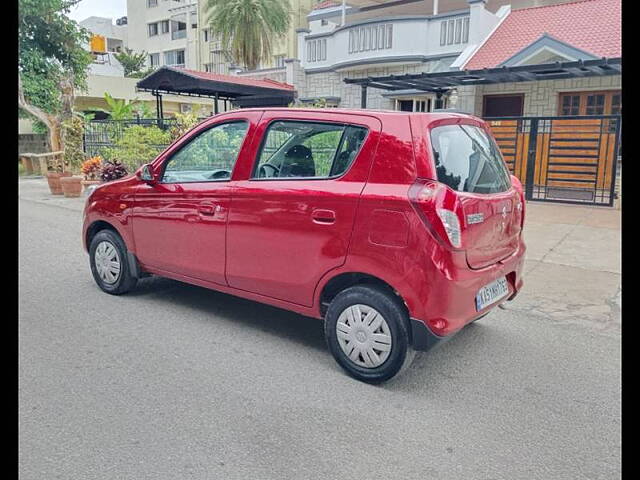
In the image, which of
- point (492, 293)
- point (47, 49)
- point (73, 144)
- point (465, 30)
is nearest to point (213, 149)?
point (492, 293)

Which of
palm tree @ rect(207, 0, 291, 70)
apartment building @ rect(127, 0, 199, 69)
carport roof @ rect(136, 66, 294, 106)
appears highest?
apartment building @ rect(127, 0, 199, 69)

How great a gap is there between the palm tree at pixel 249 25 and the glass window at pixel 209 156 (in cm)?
2619

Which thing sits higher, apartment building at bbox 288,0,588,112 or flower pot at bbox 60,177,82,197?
apartment building at bbox 288,0,588,112

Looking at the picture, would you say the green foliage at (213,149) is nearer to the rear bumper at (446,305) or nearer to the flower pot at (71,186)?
the rear bumper at (446,305)

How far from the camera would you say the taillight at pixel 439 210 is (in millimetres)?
3398

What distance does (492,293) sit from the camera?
3.93 metres

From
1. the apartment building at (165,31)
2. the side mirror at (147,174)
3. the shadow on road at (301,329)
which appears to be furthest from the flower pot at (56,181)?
the apartment building at (165,31)

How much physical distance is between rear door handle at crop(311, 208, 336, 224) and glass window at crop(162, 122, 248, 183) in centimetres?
100

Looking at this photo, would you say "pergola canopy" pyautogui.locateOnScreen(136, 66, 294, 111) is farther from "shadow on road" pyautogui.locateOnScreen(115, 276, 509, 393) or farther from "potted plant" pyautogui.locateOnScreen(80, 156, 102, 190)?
"shadow on road" pyautogui.locateOnScreen(115, 276, 509, 393)

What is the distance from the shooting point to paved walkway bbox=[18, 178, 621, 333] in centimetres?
543

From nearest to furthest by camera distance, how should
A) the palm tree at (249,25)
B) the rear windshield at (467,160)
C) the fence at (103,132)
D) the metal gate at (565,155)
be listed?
1. the rear windshield at (467,160)
2. the metal gate at (565,155)
3. the fence at (103,132)
4. the palm tree at (249,25)

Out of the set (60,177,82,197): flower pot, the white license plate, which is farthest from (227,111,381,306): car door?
(60,177,82,197): flower pot
